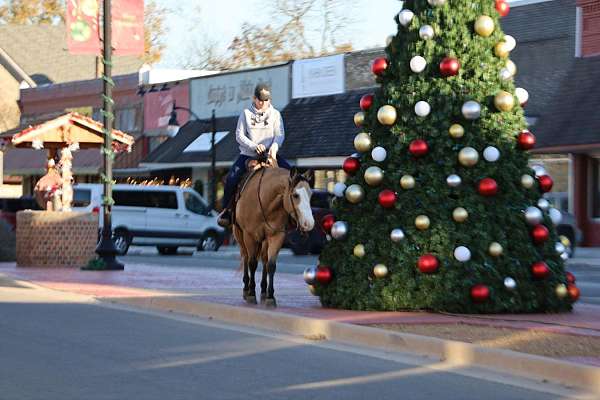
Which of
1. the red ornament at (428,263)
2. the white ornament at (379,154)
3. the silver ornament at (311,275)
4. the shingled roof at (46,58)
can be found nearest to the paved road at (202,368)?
the silver ornament at (311,275)

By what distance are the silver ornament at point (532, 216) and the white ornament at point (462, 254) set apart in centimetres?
88

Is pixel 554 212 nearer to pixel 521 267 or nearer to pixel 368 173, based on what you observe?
pixel 521 267

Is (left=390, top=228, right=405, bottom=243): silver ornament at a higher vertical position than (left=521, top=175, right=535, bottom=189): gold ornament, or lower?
lower

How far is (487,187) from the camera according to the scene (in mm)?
13031

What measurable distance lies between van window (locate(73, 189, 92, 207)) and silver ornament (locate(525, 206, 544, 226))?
23.1m

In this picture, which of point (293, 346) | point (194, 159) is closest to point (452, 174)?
point (293, 346)

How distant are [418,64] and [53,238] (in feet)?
39.0

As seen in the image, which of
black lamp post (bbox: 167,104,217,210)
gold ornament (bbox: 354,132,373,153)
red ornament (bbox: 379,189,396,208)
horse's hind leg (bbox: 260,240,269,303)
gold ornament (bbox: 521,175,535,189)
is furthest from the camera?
black lamp post (bbox: 167,104,217,210)

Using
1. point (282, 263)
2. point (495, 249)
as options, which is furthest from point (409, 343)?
point (282, 263)

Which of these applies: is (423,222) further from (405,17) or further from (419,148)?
(405,17)

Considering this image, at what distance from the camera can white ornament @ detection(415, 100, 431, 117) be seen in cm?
1332

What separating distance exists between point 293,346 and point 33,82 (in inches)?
2350

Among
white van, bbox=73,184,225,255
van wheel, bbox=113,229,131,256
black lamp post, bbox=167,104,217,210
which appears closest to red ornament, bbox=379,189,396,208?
white van, bbox=73,184,225,255

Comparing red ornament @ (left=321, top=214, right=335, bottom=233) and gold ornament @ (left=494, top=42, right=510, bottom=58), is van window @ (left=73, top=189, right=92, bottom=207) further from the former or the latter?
gold ornament @ (left=494, top=42, right=510, bottom=58)
